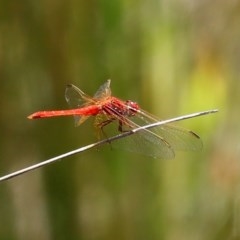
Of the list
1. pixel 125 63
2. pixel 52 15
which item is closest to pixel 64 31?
pixel 52 15

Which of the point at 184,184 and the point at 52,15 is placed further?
the point at 184,184

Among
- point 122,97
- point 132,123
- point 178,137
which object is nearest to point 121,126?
point 132,123

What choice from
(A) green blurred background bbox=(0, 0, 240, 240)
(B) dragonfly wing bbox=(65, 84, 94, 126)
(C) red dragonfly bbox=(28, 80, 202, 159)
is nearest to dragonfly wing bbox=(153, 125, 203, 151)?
(C) red dragonfly bbox=(28, 80, 202, 159)

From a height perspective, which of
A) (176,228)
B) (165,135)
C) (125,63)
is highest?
(125,63)

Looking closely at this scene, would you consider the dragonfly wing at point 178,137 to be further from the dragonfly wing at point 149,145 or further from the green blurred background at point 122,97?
the green blurred background at point 122,97

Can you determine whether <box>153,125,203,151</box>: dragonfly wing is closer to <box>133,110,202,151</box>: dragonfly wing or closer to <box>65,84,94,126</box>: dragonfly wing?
<box>133,110,202,151</box>: dragonfly wing

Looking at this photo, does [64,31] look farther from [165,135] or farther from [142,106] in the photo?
[165,135]

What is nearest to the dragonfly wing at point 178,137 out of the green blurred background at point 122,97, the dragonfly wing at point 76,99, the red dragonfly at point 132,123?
the red dragonfly at point 132,123
